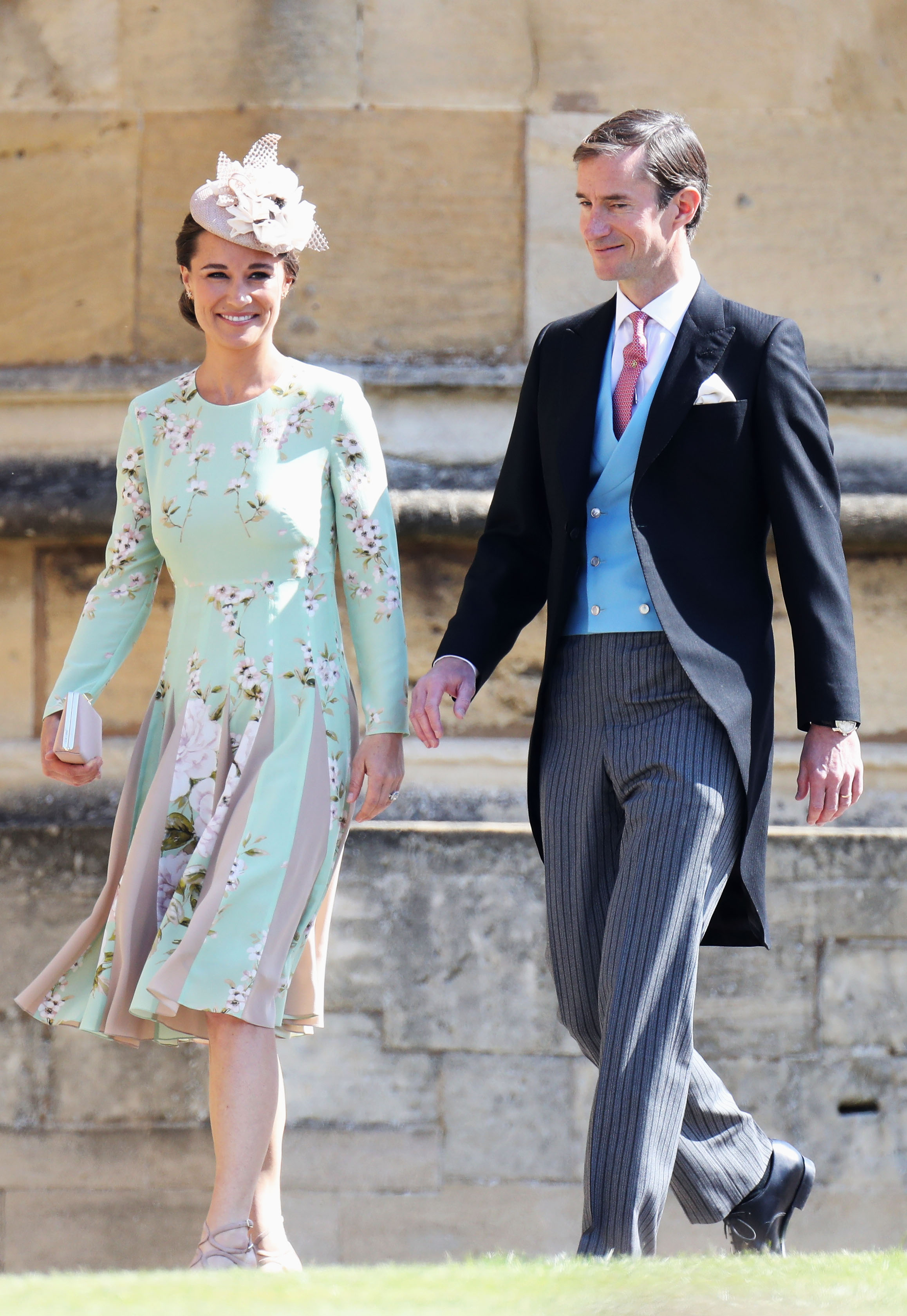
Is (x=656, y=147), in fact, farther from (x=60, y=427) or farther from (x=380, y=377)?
(x=60, y=427)

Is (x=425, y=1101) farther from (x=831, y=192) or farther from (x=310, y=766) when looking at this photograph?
(x=831, y=192)

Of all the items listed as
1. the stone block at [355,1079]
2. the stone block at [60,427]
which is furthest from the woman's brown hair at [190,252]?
the stone block at [355,1079]

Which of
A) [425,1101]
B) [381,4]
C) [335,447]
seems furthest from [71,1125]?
[381,4]

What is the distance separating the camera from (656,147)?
2.94m

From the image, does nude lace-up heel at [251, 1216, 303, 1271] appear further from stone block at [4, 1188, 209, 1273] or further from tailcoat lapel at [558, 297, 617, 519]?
tailcoat lapel at [558, 297, 617, 519]

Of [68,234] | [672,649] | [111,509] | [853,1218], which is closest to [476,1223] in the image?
[853,1218]

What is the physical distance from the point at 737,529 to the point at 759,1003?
1575 mm

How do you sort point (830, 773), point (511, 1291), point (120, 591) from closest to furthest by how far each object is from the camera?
point (511, 1291), point (830, 773), point (120, 591)

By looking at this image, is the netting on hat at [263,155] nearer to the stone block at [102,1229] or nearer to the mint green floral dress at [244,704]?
the mint green floral dress at [244,704]

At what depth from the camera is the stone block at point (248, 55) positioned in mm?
4441

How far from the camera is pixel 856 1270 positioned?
2232mm

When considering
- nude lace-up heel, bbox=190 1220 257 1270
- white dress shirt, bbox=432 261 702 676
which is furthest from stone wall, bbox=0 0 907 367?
nude lace-up heel, bbox=190 1220 257 1270

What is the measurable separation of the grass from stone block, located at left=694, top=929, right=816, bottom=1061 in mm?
1619

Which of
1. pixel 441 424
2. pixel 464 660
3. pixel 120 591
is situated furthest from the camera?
pixel 441 424
